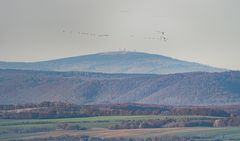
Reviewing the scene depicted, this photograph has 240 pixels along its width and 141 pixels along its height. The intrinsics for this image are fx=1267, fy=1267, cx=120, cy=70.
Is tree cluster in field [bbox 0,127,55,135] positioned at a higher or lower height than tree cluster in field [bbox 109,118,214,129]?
lower

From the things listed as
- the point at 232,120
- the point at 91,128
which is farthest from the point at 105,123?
the point at 232,120

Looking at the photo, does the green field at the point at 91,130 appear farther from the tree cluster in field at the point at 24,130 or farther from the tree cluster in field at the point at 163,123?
the tree cluster in field at the point at 163,123

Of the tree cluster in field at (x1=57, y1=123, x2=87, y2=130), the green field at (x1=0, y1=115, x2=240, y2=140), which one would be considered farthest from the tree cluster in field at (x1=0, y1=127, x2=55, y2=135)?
the tree cluster in field at (x1=57, y1=123, x2=87, y2=130)

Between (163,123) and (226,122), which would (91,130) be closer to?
(163,123)

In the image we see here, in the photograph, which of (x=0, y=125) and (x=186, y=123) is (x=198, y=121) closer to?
(x=186, y=123)

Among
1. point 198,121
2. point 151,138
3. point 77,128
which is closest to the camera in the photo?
point 151,138

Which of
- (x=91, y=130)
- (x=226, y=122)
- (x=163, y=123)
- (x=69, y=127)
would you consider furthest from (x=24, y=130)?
(x=226, y=122)

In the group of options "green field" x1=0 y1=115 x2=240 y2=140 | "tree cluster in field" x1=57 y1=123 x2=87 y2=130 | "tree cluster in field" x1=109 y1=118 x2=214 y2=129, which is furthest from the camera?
"tree cluster in field" x1=109 y1=118 x2=214 y2=129

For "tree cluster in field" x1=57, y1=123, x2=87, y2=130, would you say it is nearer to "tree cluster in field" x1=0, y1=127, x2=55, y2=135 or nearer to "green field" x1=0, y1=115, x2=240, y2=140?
"green field" x1=0, y1=115, x2=240, y2=140

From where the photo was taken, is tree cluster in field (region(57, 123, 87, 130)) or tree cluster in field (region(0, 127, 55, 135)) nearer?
tree cluster in field (region(0, 127, 55, 135))
